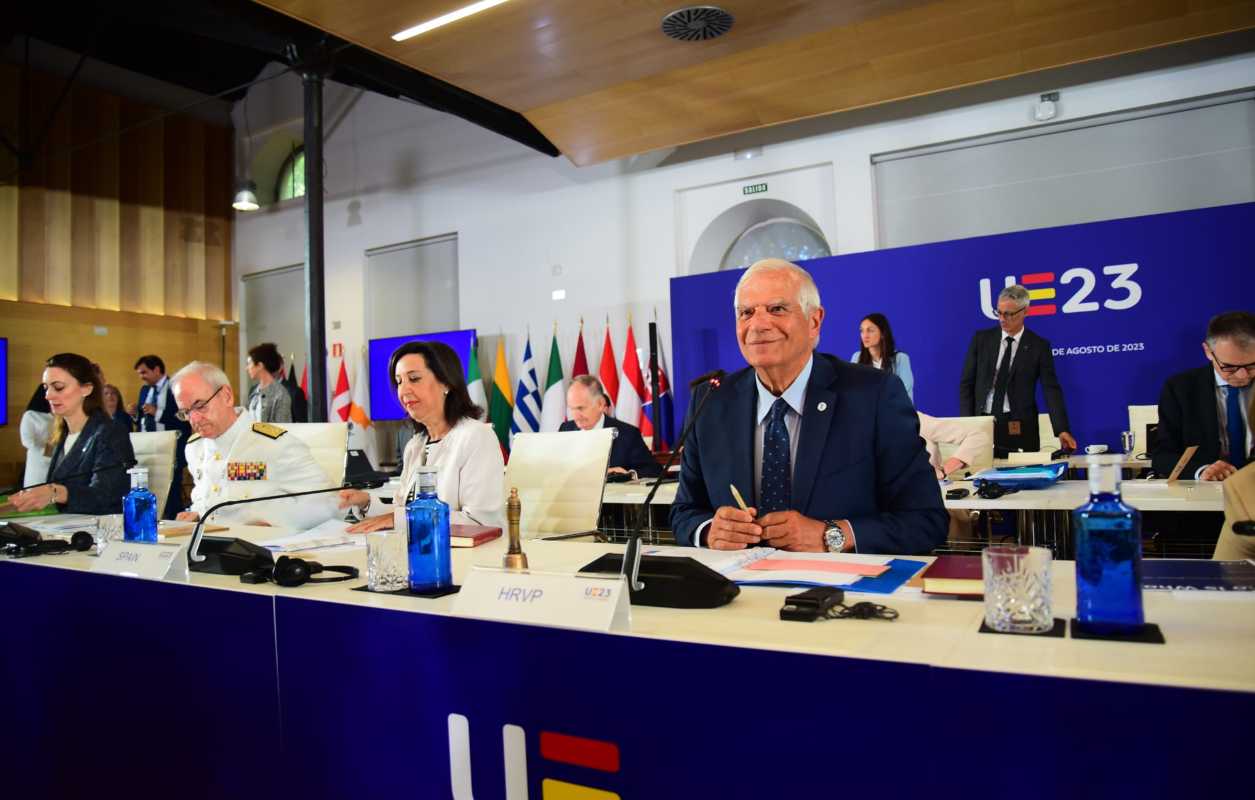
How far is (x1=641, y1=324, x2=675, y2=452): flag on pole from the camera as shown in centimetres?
754

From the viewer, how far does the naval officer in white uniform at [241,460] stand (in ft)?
9.47

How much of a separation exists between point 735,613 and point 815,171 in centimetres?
687

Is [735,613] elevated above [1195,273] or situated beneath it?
situated beneath

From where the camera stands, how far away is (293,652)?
1.32m

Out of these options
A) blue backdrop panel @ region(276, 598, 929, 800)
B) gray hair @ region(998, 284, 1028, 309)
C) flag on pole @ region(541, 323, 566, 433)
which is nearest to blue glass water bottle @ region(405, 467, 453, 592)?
blue backdrop panel @ region(276, 598, 929, 800)

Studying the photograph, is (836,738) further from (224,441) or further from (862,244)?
(862,244)

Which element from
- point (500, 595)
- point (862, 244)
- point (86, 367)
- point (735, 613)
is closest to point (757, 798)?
point (735, 613)

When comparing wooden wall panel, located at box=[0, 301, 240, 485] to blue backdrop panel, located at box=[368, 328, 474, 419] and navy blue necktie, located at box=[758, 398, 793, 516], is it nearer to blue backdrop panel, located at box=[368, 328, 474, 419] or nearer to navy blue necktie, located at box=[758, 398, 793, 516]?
blue backdrop panel, located at box=[368, 328, 474, 419]

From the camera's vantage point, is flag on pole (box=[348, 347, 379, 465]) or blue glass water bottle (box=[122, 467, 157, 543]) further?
flag on pole (box=[348, 347, 379, 465])

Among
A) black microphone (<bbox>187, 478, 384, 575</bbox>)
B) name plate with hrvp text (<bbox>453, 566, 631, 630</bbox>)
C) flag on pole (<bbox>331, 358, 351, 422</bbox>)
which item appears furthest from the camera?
flag on pole (<bbox>331, 358, 351, 422</bbox>)

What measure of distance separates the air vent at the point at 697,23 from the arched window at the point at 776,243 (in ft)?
9.01

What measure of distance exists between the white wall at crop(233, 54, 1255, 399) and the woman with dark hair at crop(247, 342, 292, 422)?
2.79m

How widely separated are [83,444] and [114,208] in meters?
8.07

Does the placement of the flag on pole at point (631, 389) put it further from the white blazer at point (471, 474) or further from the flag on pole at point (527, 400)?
the white blazer at point (471, 474)
